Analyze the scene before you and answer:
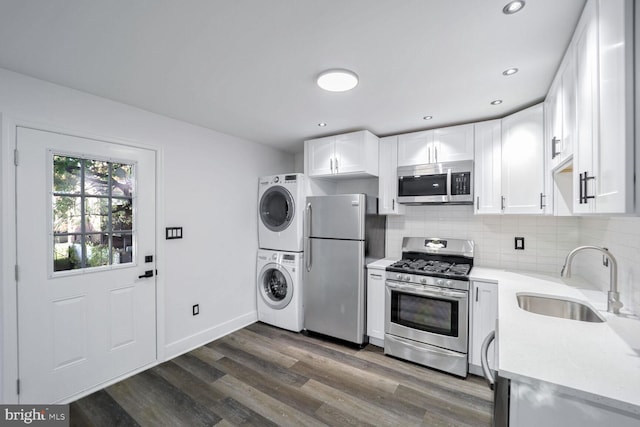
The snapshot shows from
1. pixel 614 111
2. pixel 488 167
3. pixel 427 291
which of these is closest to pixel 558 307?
pixel 427 291

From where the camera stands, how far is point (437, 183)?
284 centimetres

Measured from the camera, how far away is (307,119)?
2.76m

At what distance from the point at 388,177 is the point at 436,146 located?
601mm

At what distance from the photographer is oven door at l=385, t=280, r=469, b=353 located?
2430 millimetres

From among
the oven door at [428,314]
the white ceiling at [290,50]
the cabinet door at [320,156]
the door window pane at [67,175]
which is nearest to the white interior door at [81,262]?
the door window pane at [67,175]

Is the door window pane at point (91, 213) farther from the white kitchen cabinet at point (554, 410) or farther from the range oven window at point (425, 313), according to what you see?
the white kitchen cabinet at point (554, 410)

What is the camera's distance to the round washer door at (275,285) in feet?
11.1

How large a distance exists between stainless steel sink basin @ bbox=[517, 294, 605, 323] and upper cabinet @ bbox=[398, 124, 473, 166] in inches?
55.3

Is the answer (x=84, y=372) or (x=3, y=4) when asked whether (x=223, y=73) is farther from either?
(x=84, y=372)

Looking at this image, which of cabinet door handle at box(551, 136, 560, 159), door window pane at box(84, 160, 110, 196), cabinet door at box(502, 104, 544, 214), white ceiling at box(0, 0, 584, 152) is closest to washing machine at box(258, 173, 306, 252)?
white ceiling at box(0, 0, 584, 152)

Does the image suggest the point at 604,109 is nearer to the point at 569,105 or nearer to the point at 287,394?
the point at 569,105

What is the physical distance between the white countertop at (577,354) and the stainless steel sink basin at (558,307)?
0.07m

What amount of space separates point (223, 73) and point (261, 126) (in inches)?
44.3

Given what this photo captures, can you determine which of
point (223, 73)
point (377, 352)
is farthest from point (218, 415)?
point (223, 73)
